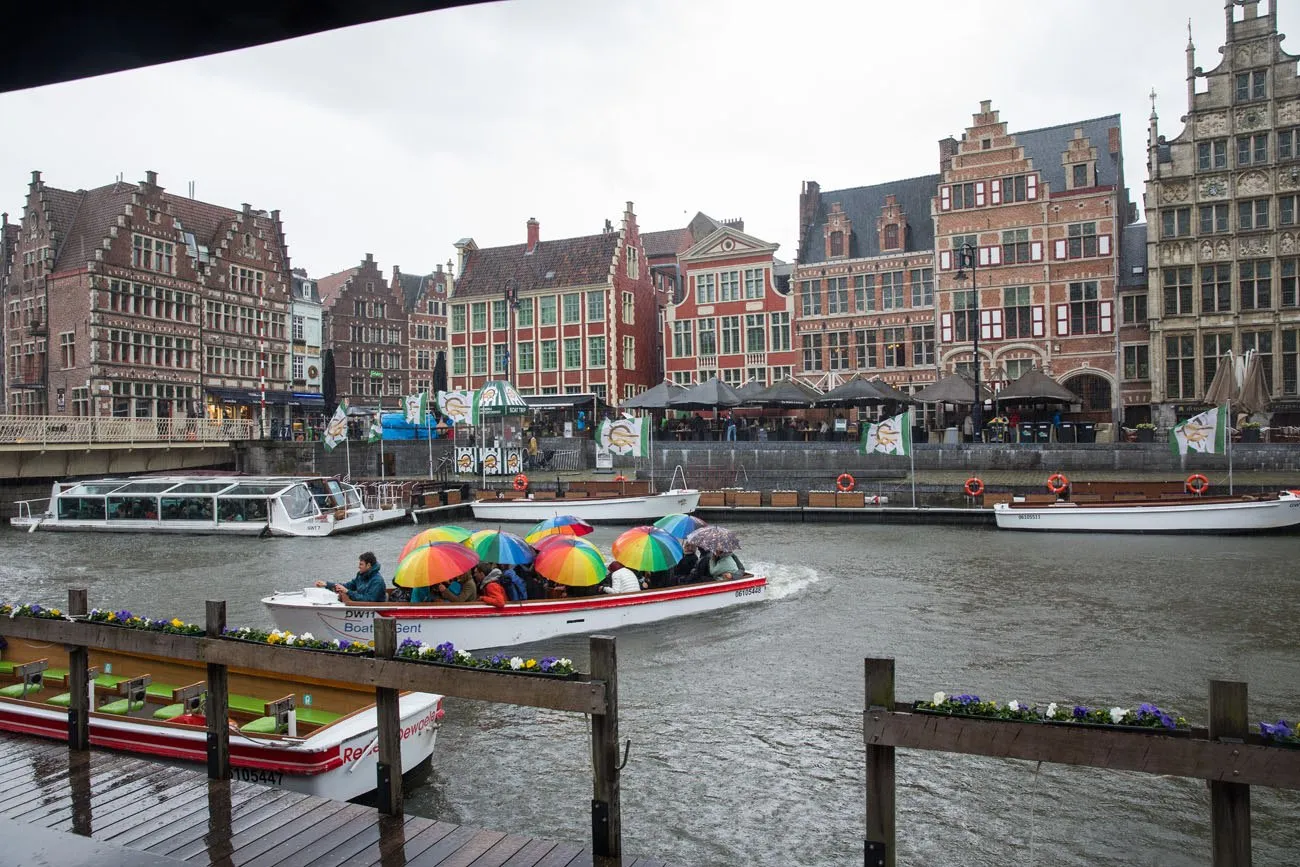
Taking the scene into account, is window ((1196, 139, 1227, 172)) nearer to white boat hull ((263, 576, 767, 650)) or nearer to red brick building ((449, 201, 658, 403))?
red brick building ((449, 201, 658, 403))

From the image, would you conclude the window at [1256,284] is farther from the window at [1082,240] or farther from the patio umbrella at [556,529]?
the patio umbrella at [556,529]

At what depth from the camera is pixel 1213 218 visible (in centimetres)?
4203

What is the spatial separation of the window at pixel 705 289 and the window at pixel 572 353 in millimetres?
7732

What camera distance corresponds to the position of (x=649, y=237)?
251ft

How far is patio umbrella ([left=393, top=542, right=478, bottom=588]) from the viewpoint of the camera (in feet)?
45.9

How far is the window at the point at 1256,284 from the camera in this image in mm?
41219

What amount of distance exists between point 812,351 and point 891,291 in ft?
16.6

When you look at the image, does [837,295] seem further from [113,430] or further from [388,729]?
[388,729]

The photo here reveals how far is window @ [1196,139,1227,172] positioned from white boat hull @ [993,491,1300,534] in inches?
795

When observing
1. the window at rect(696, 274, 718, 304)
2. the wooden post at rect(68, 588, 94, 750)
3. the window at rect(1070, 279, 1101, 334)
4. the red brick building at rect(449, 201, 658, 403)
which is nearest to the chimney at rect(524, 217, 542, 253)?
the red brick building at rect(449, 201, 658, 403)

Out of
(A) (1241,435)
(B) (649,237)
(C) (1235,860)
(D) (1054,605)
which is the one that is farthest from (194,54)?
(B) (649,237)

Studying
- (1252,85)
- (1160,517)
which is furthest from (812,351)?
(1160,517)

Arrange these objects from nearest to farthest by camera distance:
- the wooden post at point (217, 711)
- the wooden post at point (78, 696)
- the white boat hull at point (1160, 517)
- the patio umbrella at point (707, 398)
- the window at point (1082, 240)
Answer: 1. the wooden post at point (217, 711)
2. the wooden post at point (78, 696)
3. the white boat hull at point (1160, 517)
4. the patio umbrella at point (707, 398)
5. the window at point (1082, 240)

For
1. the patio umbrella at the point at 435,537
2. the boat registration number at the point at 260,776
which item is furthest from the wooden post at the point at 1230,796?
the patio umbrella at the point at 435,537
